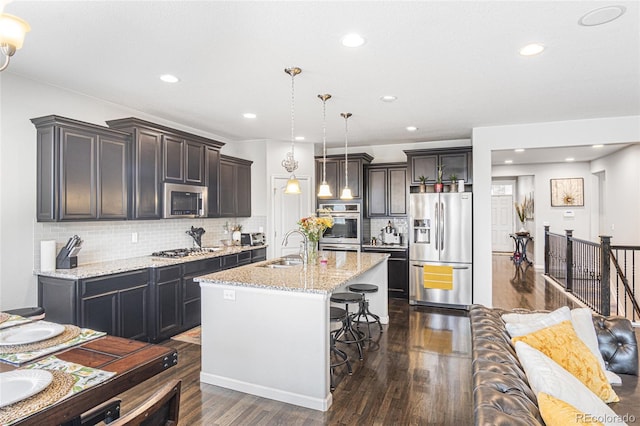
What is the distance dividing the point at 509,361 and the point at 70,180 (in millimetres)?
3804

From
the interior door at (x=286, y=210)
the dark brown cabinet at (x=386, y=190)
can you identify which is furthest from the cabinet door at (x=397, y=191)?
the interior door at (x=286, y=210)

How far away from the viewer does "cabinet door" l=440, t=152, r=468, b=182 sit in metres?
5.76

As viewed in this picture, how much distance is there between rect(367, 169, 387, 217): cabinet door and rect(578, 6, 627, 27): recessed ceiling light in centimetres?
415

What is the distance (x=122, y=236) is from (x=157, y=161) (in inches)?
38.8

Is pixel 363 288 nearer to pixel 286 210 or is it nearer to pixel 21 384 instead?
pixel 286 210

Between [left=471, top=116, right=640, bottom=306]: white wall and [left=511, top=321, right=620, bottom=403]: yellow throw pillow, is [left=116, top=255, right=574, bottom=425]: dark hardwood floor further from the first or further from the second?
[left=471, top=116, right=640, bottom=306]: white wall

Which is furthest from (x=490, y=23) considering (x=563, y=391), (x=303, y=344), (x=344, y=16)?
(x=303, y=344)

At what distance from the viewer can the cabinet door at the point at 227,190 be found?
553 cm

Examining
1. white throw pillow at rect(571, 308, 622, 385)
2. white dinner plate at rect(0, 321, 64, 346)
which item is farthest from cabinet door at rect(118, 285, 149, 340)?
white throw pillow at rect(571, 308, 622, 385)

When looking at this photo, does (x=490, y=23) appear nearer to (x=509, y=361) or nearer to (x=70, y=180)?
Answer: (x=509, y=361)

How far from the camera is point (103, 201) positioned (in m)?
3.73

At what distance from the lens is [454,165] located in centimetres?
582

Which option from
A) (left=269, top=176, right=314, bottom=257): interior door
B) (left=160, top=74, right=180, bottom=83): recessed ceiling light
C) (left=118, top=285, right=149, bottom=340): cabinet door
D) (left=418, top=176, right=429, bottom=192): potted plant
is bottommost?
(left=118, top=285, right=149, bottom=340): cabinet door

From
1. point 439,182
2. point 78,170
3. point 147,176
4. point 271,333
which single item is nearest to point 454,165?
point 439,182
